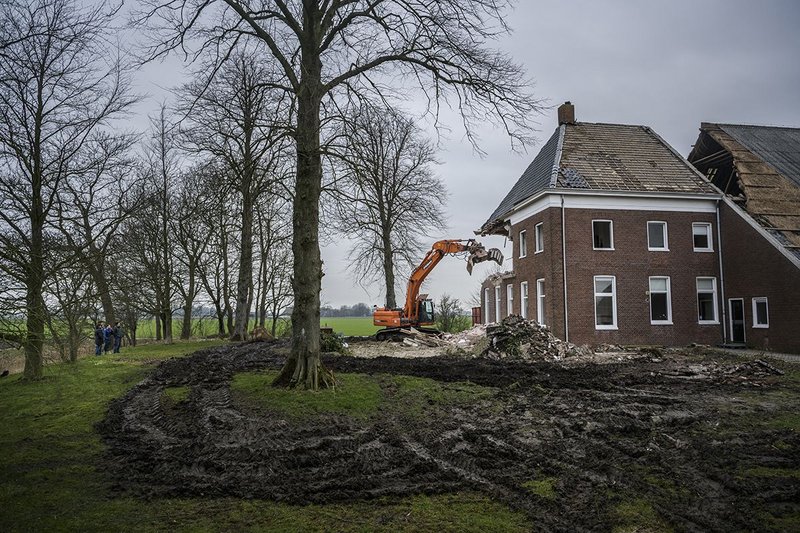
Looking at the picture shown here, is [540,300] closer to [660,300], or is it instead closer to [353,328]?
[660,300]

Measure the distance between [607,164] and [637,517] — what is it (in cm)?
2224

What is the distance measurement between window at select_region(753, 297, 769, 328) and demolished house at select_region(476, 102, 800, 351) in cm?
57

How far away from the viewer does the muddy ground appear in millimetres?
5566

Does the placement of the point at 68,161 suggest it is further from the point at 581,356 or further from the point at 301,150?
the point at 581,356

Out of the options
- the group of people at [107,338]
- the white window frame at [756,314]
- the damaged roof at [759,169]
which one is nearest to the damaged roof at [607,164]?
the damaged roof at [759,169]

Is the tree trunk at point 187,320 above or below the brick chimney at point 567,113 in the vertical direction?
below

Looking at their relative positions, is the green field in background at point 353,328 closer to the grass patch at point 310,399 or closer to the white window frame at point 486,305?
the white window frame at point 486,305

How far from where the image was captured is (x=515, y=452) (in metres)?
7.05

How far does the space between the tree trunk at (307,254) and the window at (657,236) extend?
1802 cm

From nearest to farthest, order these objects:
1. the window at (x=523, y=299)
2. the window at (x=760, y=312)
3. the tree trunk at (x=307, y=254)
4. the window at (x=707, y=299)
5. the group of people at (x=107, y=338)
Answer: the tree trunk at (x=307, y=254) → the window at (x=760, y=312) → the group of people at (x=107, y=338) → the window at (x=707, y=299) → the window at (x=523, y=299)

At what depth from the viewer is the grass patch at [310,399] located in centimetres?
901

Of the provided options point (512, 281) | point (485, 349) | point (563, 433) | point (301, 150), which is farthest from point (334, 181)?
point (512, 281)

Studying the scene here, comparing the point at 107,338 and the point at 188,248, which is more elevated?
the point at 188,248

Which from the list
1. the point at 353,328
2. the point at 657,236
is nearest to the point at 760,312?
the point at 657,236
